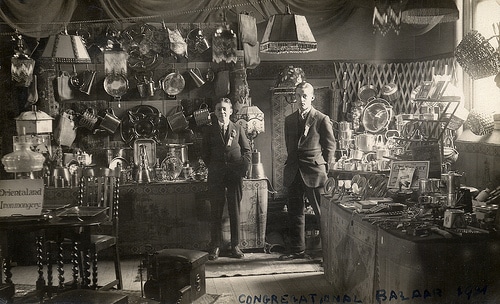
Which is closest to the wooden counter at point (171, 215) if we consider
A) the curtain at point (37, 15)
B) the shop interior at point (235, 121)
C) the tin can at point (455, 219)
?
the shop interior at point (235, 121)

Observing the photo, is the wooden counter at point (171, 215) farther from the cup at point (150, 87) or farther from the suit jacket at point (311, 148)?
the cup at point (150, 87)

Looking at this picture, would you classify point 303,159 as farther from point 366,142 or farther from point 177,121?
point 177,121

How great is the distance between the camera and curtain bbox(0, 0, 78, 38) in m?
5.41

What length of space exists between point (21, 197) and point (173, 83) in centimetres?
338

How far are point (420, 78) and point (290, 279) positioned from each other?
385 centimetres

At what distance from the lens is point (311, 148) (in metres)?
6.04

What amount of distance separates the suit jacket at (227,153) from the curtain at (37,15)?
75.5 inches

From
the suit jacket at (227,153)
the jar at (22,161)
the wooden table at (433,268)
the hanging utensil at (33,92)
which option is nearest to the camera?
the wooden table at (433,268)

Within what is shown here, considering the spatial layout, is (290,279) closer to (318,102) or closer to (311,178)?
(311,178)

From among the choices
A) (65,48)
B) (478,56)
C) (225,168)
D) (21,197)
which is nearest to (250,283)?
(225,168)

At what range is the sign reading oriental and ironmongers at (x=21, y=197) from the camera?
391 centimetres

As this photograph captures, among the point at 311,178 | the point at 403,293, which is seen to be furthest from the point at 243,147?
the point at 403,293

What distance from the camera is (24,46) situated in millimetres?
6684

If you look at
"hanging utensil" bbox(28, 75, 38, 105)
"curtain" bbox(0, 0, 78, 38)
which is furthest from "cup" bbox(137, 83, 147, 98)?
"curtain" bbox(0, 0, 78, 38)
